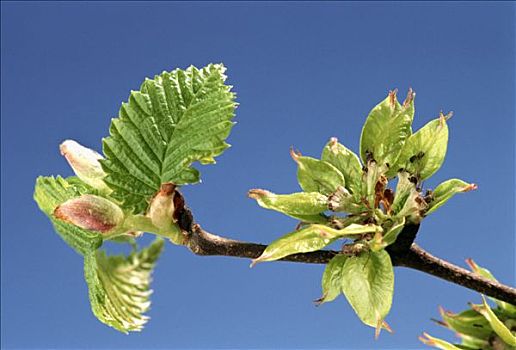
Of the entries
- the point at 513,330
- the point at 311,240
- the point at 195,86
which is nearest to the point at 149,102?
the point at 195,86

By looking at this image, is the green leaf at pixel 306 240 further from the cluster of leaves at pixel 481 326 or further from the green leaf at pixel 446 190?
the cluster of leaves at pixel 481 326

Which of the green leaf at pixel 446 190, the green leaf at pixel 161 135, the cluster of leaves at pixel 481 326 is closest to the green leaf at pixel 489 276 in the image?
the cluster of leaves at pixel 481 326

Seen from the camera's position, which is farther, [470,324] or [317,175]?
[470,324]

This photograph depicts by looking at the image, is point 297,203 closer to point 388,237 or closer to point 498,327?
point 388,237

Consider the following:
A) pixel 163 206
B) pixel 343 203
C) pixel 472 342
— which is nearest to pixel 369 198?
pixel 343 203

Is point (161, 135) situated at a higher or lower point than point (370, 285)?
higher

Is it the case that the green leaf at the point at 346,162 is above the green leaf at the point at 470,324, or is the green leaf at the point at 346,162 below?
above

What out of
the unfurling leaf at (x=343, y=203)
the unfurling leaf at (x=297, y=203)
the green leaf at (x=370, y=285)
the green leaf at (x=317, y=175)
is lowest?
the green leaf at (x=370, y=285)
